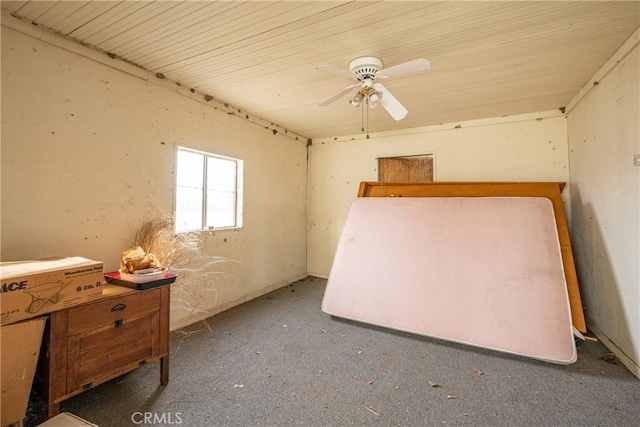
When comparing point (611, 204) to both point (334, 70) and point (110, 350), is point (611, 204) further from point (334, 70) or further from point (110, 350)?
point (110, 350)

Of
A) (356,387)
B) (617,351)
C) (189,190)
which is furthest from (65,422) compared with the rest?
(617,351)

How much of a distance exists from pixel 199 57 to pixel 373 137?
8.70ft

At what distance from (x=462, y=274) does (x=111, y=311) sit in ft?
8.74

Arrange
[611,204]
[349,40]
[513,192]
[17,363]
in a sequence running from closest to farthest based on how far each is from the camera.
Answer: [17,363] < [349,40] < [611,204] < [513,192]

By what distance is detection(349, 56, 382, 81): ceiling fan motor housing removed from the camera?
1.97m

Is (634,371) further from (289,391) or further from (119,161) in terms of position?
(119,161)

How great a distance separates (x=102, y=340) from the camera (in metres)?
1.52

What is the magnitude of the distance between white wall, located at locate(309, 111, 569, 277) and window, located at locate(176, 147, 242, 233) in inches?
59.8

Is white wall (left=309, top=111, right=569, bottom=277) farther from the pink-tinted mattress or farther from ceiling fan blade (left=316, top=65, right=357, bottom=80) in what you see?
ceiling fan blade (left=316, top=65, right=357, bottom=80)

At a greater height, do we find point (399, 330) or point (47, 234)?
point (47, 234)

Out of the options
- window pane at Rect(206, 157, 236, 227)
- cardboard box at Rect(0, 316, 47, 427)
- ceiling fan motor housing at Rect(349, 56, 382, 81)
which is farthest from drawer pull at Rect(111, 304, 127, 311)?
ceiling fan motor housing at Rect(349, 56, 382, 81)

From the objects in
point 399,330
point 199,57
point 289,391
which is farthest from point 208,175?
point 399,330

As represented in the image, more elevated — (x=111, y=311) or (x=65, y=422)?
(x=111, y=311)

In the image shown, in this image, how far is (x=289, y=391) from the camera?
5.70ft
